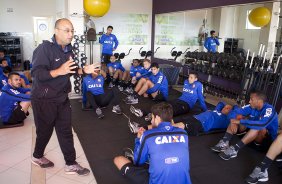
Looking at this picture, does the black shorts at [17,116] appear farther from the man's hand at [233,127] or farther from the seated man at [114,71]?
the seated man at [114,71]

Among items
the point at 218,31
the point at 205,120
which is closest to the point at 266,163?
the point at 205,120

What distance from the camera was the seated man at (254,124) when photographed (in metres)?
2.98

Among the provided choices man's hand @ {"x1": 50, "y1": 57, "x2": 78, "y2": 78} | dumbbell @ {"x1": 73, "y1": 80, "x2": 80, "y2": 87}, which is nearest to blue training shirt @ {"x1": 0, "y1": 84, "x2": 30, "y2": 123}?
dumbbell @ {"x1": 73, "y1": 80, "x2": 80, "y2": 87}

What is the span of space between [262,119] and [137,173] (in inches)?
65.8

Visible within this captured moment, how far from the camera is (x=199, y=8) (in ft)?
23.6

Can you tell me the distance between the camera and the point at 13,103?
387 centimetres

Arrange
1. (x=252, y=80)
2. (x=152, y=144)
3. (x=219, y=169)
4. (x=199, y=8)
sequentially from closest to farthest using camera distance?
(x=152, y=144)
(x=219, y=169)
(x=252, y=80)
(x=199, y=8)

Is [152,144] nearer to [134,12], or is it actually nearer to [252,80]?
[252,80]

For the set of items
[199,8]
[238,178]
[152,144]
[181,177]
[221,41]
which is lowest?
[238,178]

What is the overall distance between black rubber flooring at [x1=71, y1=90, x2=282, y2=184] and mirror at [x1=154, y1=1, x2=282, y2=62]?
2263 mm

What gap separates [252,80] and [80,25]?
12.8ft

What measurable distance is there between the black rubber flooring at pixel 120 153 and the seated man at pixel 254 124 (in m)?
0.13

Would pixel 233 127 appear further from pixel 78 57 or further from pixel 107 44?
pixel 107 44

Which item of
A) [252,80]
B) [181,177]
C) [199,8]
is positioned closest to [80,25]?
[199,8]
